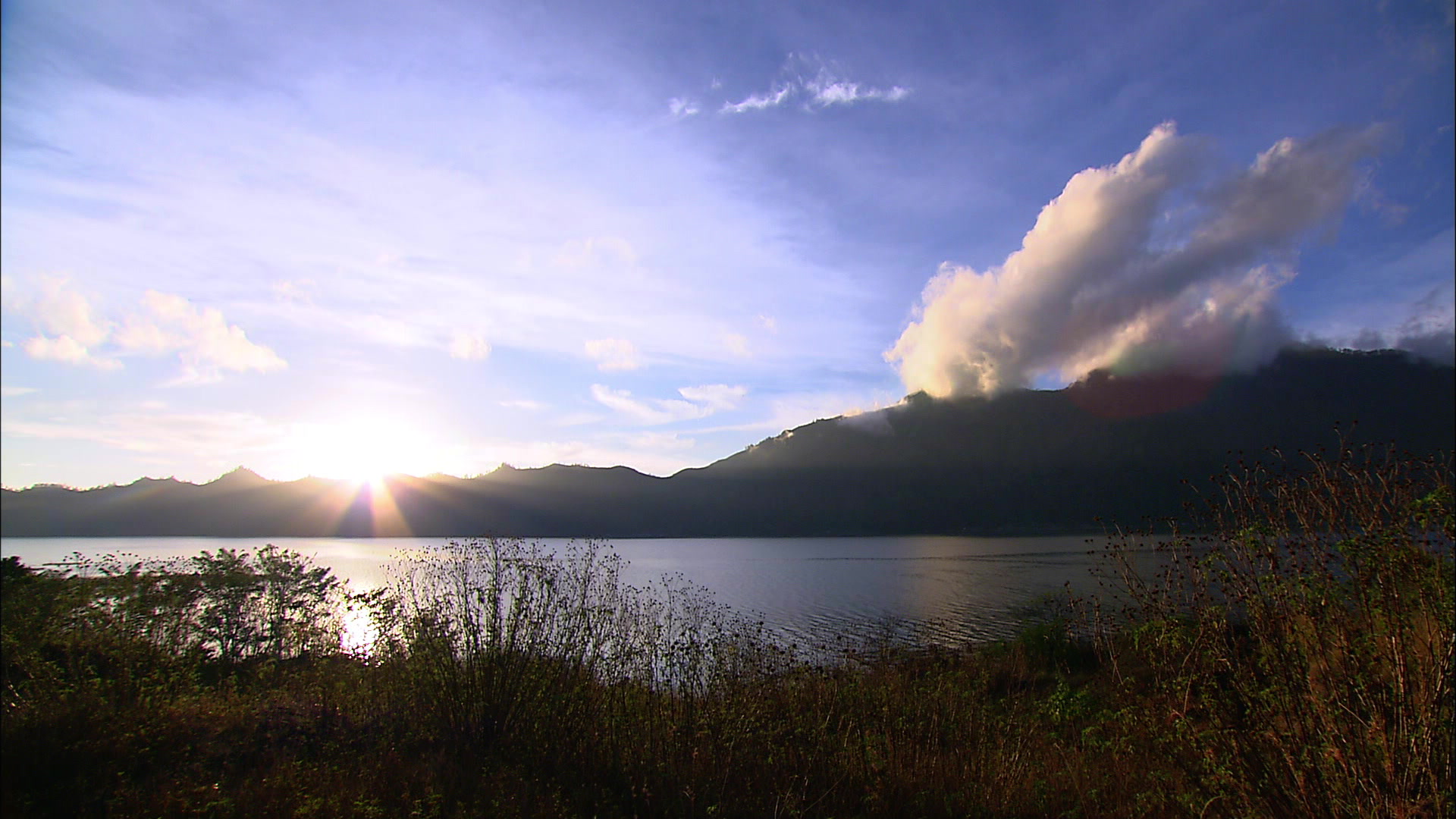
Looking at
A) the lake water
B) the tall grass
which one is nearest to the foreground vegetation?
the tall grass

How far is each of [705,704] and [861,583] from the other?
51.7m

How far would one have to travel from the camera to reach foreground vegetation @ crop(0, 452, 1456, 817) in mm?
4836

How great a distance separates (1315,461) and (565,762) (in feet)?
25.8

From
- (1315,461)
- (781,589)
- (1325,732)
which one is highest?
(1315,461)

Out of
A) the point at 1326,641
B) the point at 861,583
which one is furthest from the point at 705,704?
the point at 861,583

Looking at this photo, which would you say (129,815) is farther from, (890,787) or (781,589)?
(781,589)

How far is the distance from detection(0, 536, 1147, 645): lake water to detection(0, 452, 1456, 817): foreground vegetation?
1.41 m

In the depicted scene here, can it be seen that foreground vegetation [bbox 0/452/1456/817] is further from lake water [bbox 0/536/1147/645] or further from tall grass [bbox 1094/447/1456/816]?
lake water [bbox 0/536/1147/645]

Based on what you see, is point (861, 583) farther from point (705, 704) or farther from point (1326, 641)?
point (1326, 641)

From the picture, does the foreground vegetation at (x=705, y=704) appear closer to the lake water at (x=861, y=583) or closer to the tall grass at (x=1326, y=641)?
the tall grass at (x=1326, y=641)

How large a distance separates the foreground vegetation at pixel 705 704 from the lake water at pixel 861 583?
141 cm

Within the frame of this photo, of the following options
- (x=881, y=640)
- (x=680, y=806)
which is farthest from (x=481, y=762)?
(x=881, y=640)

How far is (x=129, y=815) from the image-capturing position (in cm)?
568

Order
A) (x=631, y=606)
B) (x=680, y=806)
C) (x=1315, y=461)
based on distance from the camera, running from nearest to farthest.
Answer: (x=1315, y=461) < (x=680, y=806) < (x=631, y=606)
